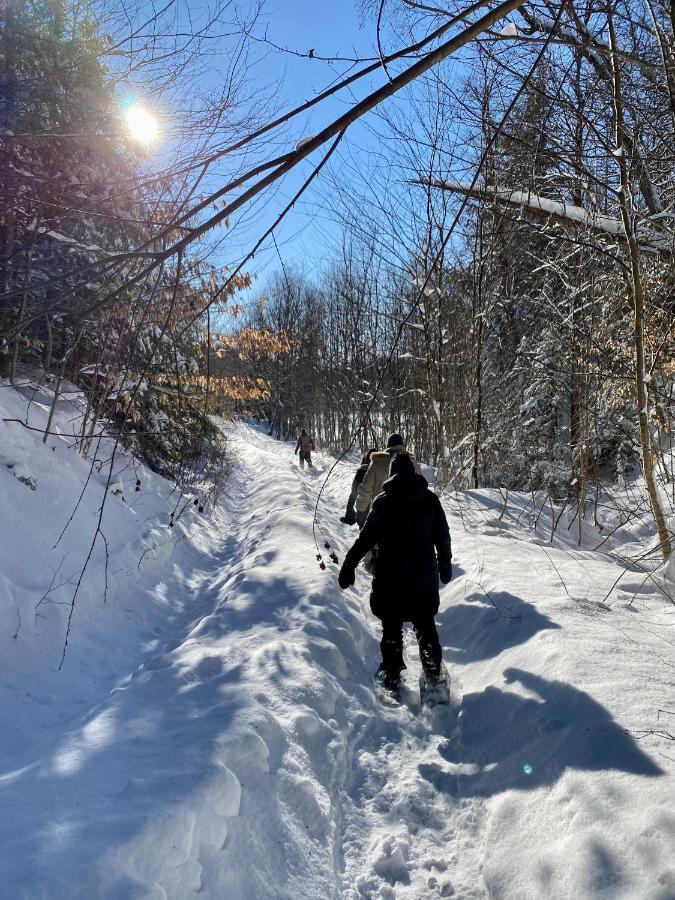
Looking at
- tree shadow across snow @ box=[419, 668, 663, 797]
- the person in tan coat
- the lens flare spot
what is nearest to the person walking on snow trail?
the person in tan coat

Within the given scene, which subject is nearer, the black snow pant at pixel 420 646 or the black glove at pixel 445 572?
the black snow pant at pixel 420 646

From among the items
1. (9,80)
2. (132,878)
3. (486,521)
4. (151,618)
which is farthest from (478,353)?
(132,878)

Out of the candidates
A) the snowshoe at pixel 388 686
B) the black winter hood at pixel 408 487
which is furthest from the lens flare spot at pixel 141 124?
the snowshoe at pixel 388 686

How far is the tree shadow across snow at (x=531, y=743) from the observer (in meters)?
2.46

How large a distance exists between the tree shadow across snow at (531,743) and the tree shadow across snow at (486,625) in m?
0.61

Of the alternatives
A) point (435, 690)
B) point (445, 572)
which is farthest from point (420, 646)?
point (445, 572)

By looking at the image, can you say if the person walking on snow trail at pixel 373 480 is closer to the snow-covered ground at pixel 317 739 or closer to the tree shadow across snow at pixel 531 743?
the snow-covered ground at pixel 317 739

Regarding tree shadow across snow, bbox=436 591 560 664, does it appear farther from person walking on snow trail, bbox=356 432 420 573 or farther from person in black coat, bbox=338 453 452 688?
person walking on snow trail, bbox=356 432 420 573

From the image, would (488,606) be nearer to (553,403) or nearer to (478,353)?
(478,353)

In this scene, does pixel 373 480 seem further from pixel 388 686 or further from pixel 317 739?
pixel 317 739

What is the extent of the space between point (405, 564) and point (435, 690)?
89 cm

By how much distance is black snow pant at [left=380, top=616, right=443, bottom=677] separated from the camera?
3.76 meters

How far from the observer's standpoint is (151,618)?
564cm

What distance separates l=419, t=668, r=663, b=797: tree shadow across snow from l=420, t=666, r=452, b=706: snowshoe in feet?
0.64
